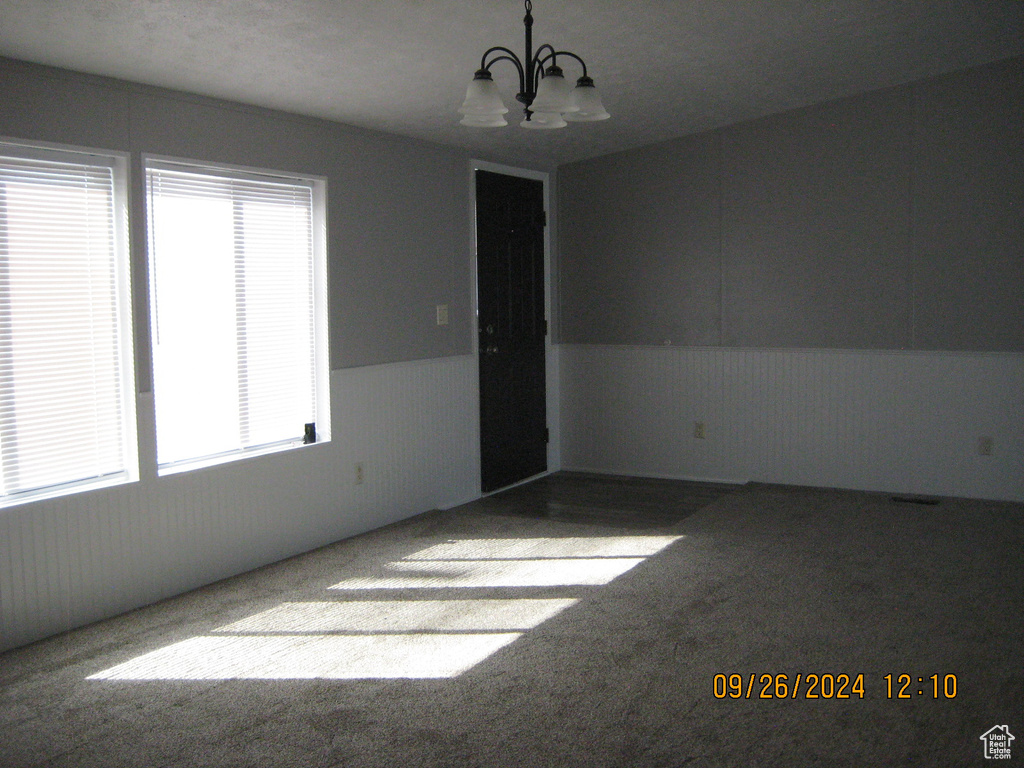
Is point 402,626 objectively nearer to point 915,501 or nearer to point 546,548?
point 546,548

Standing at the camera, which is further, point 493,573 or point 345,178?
point 345,178

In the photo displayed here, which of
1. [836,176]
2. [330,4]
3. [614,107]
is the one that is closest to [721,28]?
[614,107]

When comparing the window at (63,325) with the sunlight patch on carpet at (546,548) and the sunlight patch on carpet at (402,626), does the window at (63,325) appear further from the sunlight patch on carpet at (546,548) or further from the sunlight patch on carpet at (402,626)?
the sunlight patch on carpet at (546,548)

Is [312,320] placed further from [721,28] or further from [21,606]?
[721,28]

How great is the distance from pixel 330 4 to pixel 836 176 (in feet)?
12.5

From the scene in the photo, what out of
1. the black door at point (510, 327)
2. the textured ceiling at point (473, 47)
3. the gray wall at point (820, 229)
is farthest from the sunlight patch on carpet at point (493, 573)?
the gray wall at point (820, 229)

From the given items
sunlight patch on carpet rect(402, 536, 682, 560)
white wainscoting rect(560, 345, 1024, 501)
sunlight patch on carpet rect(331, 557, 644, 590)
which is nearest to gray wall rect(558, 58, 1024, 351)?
white wainscoting rect(560, 345, 1024, 501)

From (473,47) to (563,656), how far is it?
260cm

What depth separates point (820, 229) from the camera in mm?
5797

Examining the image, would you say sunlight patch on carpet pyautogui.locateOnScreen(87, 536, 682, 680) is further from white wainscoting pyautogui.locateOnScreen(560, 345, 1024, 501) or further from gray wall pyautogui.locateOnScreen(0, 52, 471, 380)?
white wainscoting pyautogui.locateOnScreen(560, 345, 1024, 501)

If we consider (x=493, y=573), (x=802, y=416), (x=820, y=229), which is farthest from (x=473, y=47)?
(x=802, y=416)

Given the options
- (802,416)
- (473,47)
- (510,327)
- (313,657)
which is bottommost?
(313,657)

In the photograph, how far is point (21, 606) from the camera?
3.43 m

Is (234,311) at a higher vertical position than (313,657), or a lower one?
higher
